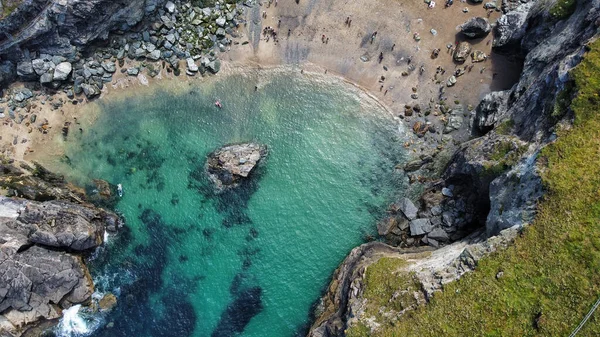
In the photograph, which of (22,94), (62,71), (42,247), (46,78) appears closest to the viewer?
(42,247)

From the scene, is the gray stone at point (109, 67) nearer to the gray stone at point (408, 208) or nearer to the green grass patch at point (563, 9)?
the gray stone at point (408, 208)

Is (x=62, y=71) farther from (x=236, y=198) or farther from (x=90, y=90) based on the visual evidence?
(x=236, y=198)

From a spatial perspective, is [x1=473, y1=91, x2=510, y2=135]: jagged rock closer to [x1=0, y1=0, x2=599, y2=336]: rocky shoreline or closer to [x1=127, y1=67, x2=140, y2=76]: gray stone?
[x1=0, y1=0, x2=599, y2=336]: rocky shoreline

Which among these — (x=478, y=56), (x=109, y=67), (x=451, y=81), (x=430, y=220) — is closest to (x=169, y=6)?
(x=109, y=67)

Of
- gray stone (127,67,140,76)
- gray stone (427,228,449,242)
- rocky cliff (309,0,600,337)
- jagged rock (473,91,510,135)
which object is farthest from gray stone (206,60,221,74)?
gray stone (427,228,449,242)

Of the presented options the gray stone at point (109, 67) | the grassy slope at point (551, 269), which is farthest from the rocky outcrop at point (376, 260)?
the gray stone at point (109, 67)

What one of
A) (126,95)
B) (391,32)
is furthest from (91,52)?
(391,32)
